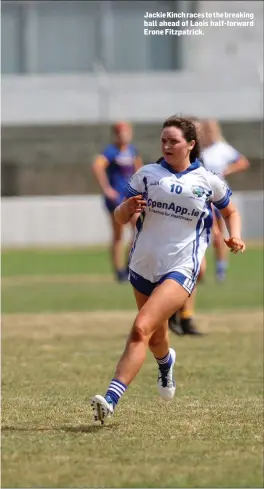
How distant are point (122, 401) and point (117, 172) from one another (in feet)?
35.6

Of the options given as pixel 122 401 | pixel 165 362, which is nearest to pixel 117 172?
pixel 122 401

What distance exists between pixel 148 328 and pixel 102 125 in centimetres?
2603

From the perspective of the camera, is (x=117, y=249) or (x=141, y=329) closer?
(x=141, y=329)

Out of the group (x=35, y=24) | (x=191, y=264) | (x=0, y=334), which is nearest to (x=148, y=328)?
(x=191, y=264)

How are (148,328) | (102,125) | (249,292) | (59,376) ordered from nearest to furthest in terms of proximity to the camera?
1. (148,328)
2. (59,376)
3. (249,292)
4. (102,125)

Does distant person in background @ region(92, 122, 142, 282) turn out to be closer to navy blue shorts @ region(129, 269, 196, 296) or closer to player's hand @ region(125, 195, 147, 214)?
navy blue shorts @ region(129, 269, 196, 296)

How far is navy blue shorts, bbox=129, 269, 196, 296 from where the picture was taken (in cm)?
790

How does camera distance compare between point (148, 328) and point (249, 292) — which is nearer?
point (148, 328)

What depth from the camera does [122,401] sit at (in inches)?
351

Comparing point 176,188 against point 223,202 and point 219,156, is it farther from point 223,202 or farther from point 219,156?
point 219,156

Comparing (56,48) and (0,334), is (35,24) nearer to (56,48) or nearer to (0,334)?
(56,48)

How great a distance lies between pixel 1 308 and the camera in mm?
16375

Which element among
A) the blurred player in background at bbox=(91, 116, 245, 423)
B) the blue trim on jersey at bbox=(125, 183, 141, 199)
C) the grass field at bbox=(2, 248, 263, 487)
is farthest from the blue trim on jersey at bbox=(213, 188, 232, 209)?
the grass field at bbox=(2, 248, 263, 487)

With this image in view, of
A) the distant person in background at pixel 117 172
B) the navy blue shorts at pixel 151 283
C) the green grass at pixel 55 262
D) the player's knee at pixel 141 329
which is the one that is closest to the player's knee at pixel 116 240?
the distant person in background at pixel 117 172
